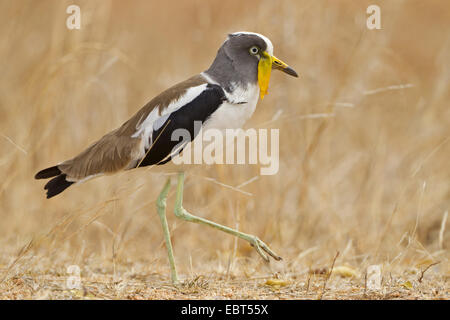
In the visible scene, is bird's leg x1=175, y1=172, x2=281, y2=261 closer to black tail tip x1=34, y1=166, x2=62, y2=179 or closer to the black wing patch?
the black wing patch

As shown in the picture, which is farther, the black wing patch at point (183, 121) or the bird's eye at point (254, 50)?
the bird's eye at point (254, 50)

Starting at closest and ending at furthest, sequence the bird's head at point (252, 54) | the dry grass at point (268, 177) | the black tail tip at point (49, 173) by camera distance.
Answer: the bird's head at point (252, 54), the black tail tip at point (49, 173), the dry grass at point (268, 177)

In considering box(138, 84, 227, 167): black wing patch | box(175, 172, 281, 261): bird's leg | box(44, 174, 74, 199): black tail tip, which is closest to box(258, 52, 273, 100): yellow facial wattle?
box(138, 84, 227, 167): black wing patch

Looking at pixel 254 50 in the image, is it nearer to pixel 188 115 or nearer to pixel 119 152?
pixel 188 115

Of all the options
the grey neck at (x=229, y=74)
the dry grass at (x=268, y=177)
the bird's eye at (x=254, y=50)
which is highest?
the bird's eye at (x=254, y=50)

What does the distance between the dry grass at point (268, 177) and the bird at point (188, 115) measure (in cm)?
16

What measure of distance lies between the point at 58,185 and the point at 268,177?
238cm

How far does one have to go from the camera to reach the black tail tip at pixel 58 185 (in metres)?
3.20

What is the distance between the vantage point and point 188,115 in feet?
9.93

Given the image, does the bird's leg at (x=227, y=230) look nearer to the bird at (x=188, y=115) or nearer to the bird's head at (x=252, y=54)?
the bird at (x=188, y=115)

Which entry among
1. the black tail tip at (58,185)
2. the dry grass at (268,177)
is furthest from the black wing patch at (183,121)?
the black tail tip at (58,185)

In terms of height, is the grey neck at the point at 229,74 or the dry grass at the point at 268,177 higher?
the grey neck at the point at 229,74

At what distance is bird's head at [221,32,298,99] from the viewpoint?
123 inches
